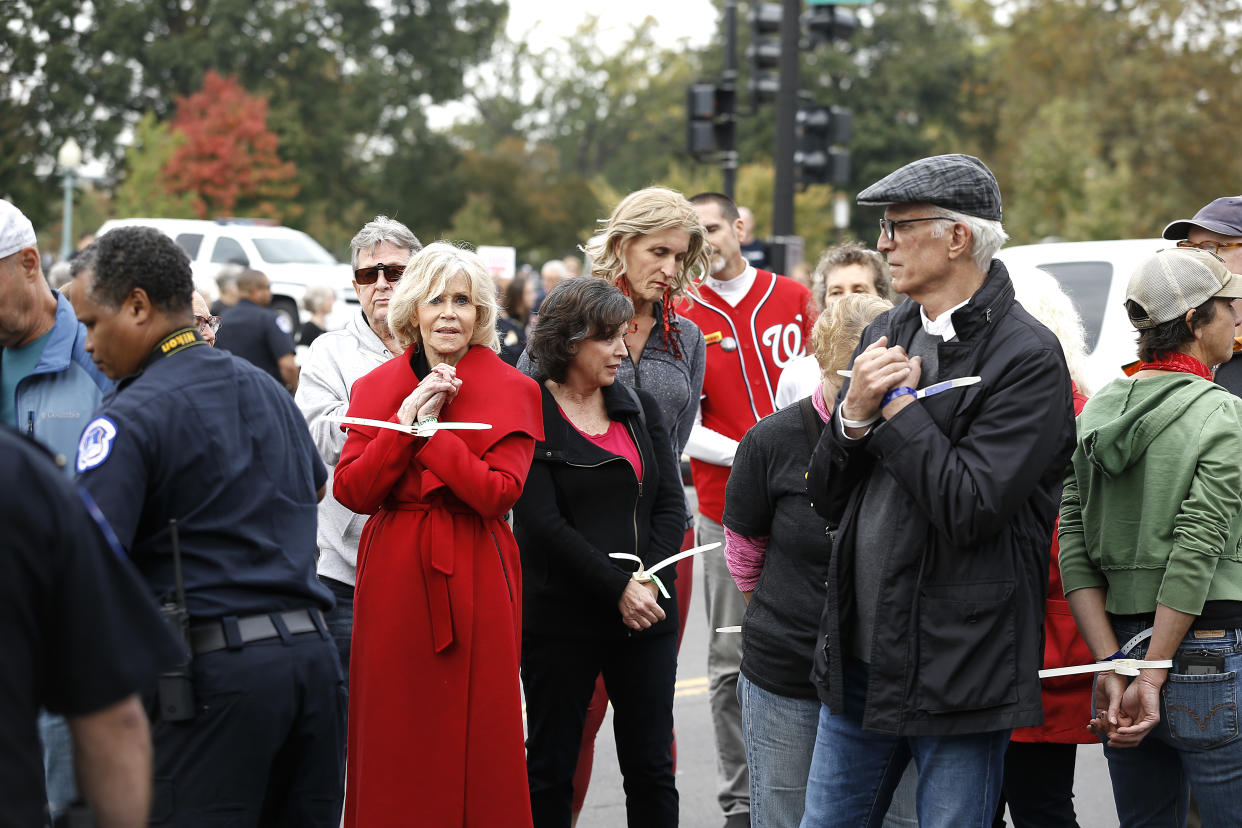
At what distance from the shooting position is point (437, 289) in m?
4.23

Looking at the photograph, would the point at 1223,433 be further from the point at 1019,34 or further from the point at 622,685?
the point at 1019,34

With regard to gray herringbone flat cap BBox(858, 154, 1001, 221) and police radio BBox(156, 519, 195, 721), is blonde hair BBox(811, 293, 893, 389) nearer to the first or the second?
gray herringbone flat cap BBox(858, 154, 1001, 221)

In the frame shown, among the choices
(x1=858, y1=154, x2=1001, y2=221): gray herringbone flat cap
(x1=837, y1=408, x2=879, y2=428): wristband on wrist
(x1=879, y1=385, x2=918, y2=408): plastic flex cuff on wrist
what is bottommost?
(x1=837, y1=408, x2=879, y2=428): wristband on wrist

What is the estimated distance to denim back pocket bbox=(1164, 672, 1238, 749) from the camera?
3.39m


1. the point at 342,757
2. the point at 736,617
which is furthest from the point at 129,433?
the point at 736,617

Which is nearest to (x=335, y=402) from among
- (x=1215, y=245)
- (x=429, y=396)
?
(x=429, y=396)

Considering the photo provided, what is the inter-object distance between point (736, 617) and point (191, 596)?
2830 mm

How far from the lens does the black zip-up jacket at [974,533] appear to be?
2.93 m

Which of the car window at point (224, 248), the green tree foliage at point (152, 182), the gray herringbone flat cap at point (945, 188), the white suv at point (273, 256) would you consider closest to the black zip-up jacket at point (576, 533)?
the gray herringbone flat cap at point (945, 188)

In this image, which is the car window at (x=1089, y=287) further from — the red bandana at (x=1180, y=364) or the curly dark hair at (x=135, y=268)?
the curly dark hair at (x=135, y=268)

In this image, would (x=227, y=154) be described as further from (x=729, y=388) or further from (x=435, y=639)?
(x=435, y=639)

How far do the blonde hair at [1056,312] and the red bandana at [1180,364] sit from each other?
2.54 ft

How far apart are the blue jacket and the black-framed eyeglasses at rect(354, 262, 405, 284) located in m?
1.34

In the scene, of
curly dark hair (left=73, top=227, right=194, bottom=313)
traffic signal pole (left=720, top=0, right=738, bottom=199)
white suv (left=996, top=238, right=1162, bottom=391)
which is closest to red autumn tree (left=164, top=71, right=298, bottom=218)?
traffic signal pole (left=720, top=0, right=738, bottom=199)
